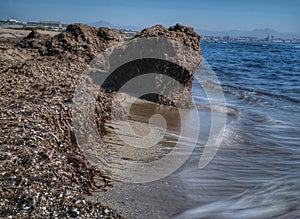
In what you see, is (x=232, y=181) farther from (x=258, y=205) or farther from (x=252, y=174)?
(x=258, y=205)

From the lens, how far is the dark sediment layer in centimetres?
266

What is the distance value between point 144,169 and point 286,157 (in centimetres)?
236

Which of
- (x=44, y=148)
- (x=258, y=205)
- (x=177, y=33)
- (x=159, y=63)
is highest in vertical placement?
(x=177, y=33)

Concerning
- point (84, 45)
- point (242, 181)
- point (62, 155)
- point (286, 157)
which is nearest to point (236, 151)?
point (286, 157)

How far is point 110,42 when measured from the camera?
8.29 meters

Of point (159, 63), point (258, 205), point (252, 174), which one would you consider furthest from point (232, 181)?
point (159, 63)

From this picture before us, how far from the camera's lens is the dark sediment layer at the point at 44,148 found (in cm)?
266

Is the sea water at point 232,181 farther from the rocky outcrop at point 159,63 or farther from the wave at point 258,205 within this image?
the rocky outcrop at point 159,63

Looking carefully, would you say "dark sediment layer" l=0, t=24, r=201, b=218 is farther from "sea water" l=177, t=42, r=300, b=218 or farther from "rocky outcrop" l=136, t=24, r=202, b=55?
"rocky outcrop" l=136, t=24, r=202, b=55

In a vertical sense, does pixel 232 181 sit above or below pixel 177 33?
below

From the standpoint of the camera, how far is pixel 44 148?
10.6 ft

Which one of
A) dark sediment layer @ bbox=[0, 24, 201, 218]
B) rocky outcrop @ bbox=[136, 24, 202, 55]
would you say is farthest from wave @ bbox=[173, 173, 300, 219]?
rocky outcrop @ bbox=[136, 24, 202, 55]

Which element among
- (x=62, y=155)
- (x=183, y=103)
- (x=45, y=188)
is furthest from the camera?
(x=183, y=103)

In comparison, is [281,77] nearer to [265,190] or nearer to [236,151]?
[236,151]
